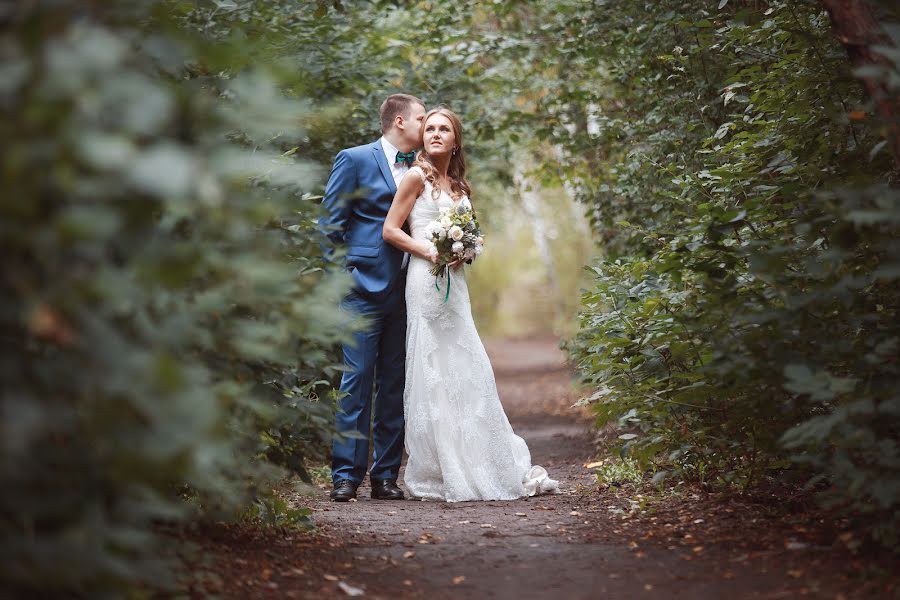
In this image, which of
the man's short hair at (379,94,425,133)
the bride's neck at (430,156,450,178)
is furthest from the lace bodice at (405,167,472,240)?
the man's short hair at (379,94,425,133)

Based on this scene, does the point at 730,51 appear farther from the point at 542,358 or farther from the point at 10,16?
the point at 542,358

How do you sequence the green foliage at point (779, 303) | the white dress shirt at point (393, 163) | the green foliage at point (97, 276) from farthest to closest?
the white dress shirt at point (393, 163) → the green foliage at point (779, 303) → the green foliage at point (97, 276)

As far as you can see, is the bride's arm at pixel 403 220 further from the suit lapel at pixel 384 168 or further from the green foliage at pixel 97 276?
the green foliage at pixel 97 276

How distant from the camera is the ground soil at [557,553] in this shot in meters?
3.43

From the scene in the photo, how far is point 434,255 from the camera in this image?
20.1ft

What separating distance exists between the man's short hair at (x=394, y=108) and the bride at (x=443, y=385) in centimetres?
29

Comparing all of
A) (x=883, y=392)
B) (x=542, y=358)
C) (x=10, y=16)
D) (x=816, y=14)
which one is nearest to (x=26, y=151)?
(x=10, y=16)

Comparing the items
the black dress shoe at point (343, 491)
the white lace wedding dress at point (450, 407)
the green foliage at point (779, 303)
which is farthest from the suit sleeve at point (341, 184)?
the green foliage at point (779, 303)

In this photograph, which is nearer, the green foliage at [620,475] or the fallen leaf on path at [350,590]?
the fallen leaf on path at [350,590]

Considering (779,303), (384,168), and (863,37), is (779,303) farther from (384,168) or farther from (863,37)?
(384,168)

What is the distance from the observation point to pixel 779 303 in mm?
3977

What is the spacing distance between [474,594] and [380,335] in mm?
3142

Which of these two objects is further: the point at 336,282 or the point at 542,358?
the point at 542,358

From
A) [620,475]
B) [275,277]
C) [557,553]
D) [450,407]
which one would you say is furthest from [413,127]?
[275,277]
